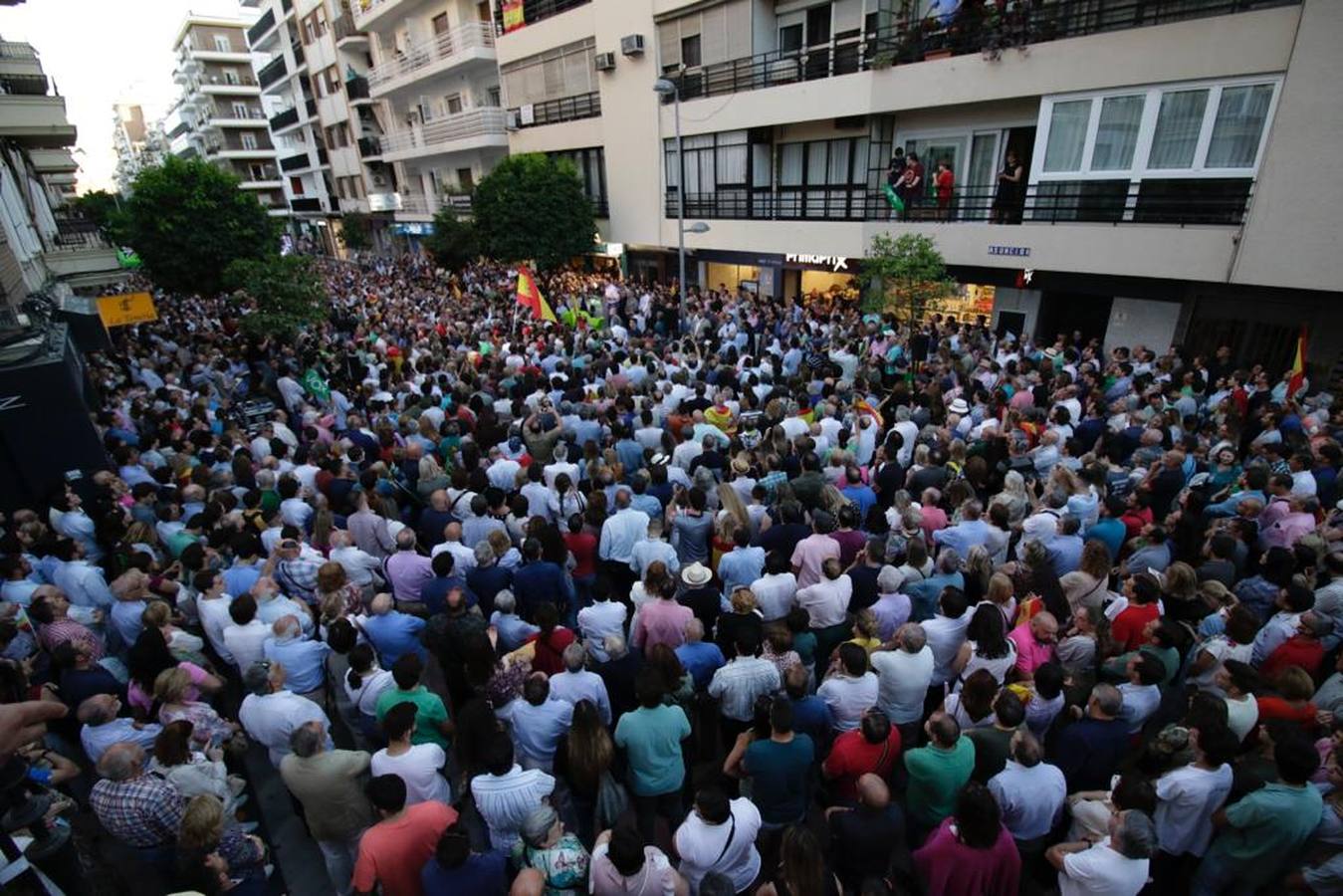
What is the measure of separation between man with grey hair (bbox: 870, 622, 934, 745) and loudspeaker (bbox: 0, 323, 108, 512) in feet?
33.0

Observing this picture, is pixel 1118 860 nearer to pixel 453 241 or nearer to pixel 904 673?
pixel 904 673

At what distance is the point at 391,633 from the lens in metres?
4.82

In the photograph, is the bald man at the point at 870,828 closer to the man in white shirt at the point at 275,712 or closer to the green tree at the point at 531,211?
the man in white shirt at the point at 275,712

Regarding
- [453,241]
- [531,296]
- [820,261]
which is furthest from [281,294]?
[820,261]

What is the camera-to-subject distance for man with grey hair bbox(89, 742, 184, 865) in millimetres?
3426

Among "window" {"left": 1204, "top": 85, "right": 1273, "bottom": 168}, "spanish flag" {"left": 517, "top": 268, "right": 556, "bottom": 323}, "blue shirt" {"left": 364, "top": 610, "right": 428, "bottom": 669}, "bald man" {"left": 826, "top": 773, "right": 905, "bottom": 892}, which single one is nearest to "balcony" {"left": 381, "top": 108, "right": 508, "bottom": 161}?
"spanish flag" {"left": 517, "top": 268, "right": 556, "bottom": 323}

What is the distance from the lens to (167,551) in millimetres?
6723

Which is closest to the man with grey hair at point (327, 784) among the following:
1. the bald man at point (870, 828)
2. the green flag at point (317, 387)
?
the bald man at point (870, 828)

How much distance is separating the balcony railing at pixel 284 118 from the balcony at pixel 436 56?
58.9ft

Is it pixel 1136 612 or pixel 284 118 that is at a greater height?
pixel 284 118

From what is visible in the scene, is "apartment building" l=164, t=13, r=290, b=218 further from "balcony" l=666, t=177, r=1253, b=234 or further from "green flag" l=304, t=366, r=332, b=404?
"balcony" l=666, t=177, r=1253, b=234

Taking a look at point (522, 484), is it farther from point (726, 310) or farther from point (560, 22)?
point (560, 22)

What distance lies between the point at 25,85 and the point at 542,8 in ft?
52.8

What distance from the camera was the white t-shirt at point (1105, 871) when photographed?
2938 millimetres
